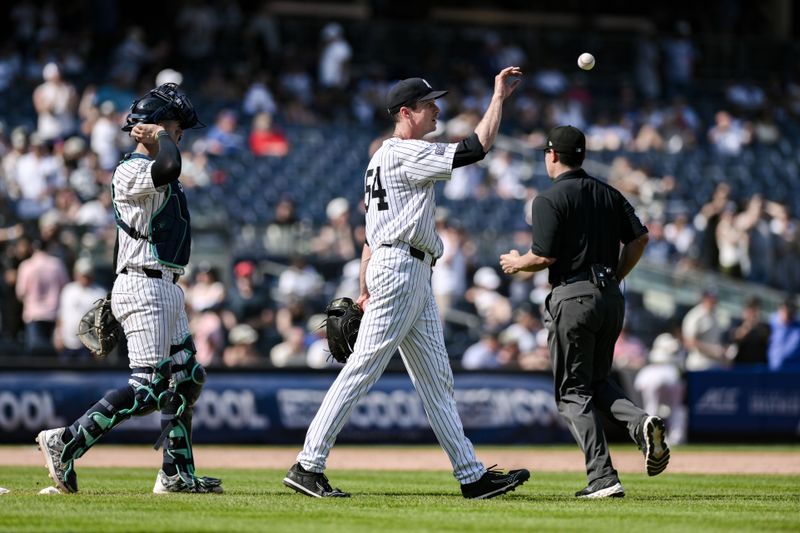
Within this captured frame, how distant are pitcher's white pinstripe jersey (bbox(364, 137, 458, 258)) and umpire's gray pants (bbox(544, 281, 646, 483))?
88cm

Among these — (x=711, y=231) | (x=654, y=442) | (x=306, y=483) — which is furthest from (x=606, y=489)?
(x=711, y=231)

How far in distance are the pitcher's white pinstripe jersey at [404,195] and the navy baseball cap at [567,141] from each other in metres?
0.79

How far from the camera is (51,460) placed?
25.4 ft

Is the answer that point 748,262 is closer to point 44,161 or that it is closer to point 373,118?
point 373,118

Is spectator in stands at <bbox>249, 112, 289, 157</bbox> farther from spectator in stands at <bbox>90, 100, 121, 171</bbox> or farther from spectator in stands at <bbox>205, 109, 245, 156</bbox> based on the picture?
spectator in stands at <bbox>90, 100, 121, 171</bbox>

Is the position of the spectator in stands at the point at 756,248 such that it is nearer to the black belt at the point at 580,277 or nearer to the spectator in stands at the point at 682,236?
the spectator in stands at the point at 682,236

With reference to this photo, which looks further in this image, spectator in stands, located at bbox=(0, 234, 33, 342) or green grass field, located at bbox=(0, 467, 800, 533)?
spectator in stands, located at bbox=(0, 234, 33, 342)

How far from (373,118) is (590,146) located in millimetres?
3810

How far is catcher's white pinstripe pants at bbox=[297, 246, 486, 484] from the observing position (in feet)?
25.6

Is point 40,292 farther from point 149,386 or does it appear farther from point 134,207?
point 149,386

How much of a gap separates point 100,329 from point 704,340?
38.3 ft

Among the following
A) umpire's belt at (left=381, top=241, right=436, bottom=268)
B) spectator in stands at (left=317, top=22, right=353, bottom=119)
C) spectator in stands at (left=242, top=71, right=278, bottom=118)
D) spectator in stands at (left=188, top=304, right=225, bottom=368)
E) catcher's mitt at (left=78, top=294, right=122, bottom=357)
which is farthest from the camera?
spectator in stands at (left=317, top=22, right=353, bottom=119)

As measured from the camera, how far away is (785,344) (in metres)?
17.9

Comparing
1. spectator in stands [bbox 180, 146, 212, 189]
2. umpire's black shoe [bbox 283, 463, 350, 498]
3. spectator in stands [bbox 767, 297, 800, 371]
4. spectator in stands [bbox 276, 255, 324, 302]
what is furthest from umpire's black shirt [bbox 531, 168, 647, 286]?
spectator in stands [bbox 180, 146, 212, 189]
